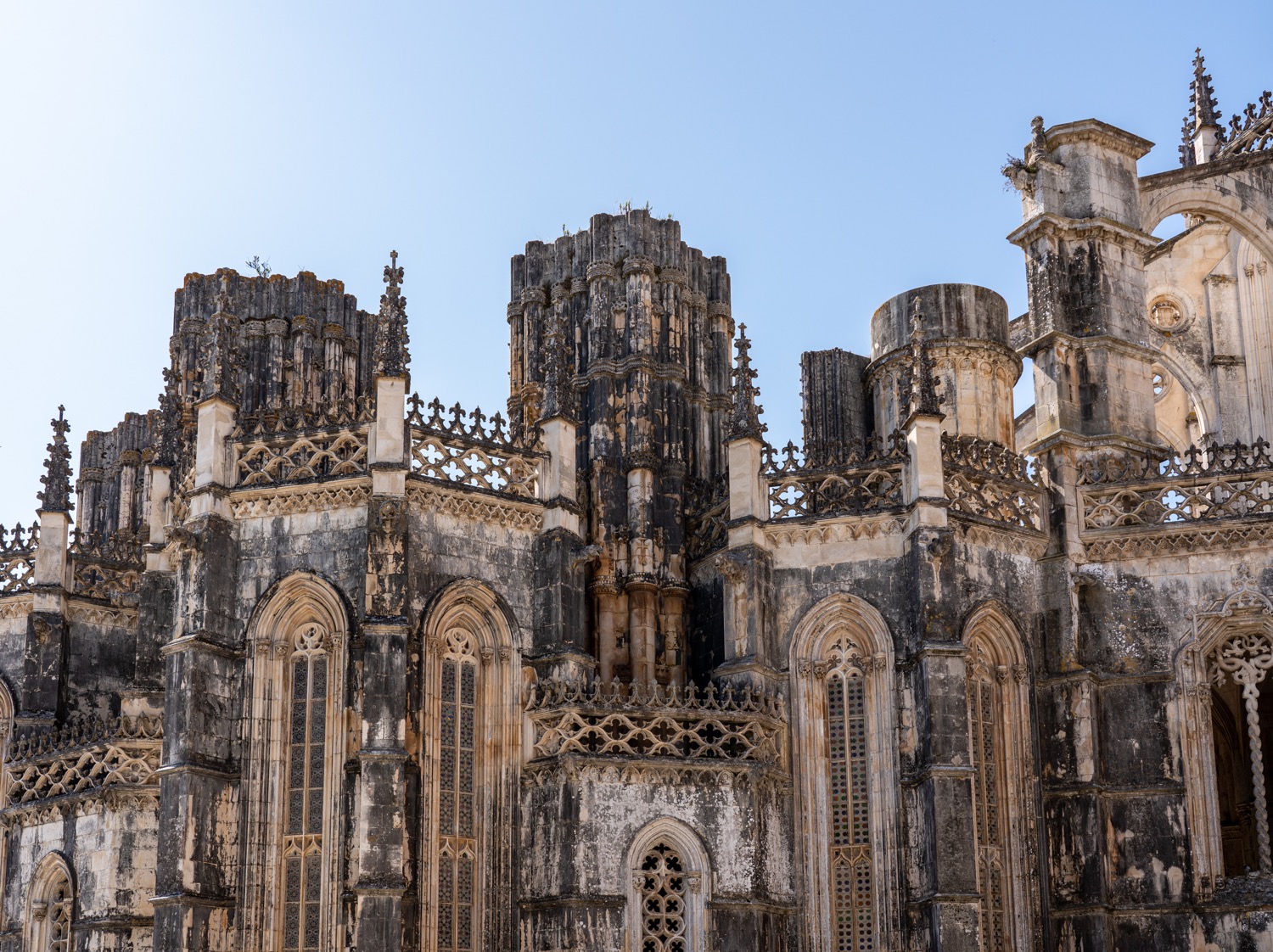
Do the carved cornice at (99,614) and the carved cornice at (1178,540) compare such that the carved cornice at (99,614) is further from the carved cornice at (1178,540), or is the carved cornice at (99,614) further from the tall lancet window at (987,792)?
the carved cornice at (1178,540)

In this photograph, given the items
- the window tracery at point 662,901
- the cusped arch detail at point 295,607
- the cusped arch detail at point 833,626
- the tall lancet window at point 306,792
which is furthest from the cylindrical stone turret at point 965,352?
the tall lancet window at point 306,792

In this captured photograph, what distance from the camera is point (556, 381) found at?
112 ft

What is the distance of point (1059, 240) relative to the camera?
3631 cm

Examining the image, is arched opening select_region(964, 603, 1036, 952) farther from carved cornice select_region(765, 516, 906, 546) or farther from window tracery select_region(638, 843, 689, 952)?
window tracery select_region(638, 843, 689, 952)

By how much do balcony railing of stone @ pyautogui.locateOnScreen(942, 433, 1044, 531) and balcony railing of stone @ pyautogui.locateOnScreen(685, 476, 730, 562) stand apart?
442cm

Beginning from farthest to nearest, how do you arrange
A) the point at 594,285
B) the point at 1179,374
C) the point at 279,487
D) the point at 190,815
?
the point at 1179,374 → the point at 594,285 → the point at 279,487 → the point at 190,815

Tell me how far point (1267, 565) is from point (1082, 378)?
5.17 meters

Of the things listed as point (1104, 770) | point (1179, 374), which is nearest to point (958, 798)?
point (1104, 770)

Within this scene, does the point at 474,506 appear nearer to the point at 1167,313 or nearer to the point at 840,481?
the point at 840,481

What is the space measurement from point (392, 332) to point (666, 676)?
878 cm

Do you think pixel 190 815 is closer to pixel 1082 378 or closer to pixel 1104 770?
pixel 1104 770

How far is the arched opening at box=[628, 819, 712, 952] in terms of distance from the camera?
30.5 meters

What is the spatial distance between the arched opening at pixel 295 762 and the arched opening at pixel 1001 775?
36.2ft

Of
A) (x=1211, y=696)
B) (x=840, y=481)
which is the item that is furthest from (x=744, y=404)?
(x=1211, y=696)
